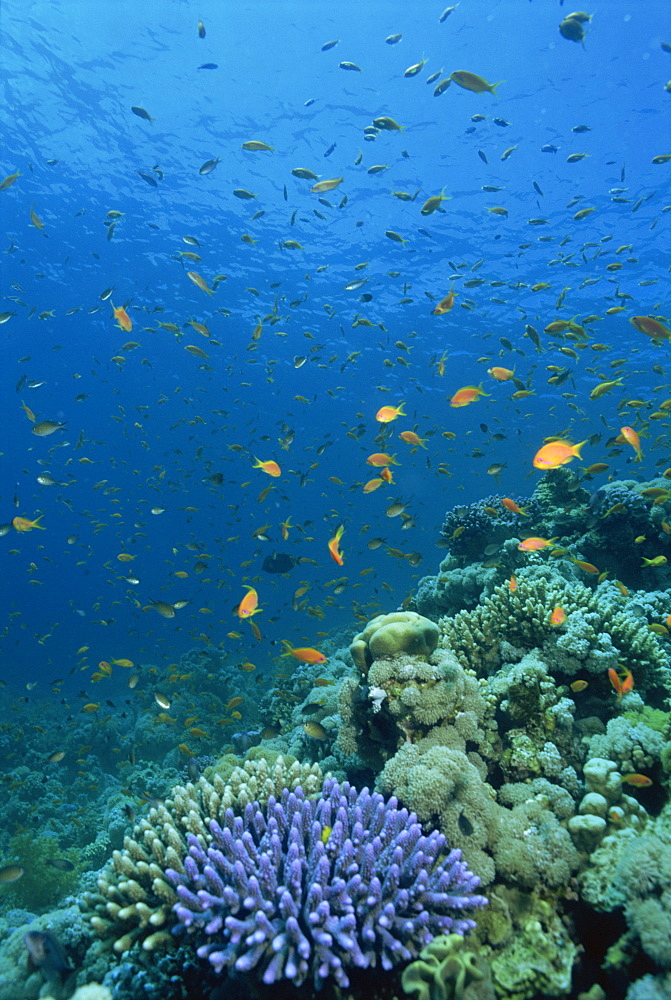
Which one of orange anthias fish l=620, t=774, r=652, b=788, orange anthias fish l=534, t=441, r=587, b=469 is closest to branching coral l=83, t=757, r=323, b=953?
orange anthias fish l=620, t=774, r=652, b=788

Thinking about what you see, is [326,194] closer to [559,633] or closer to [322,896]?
[559,633]

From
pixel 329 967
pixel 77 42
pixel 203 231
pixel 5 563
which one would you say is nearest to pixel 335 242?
pixel 203 231

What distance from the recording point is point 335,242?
3069 cm

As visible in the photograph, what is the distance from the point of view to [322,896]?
8.63 feet

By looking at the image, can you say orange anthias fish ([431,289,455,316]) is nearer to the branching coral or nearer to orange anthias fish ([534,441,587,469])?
orange anthias fish ([534,441,587,469])

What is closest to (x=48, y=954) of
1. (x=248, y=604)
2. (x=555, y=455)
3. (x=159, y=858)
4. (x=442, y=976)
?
(x=159, y=858)

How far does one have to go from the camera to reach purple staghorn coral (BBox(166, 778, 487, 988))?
2.45 m

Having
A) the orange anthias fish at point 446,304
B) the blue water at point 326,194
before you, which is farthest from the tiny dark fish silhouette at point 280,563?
the orange anthias fish at point 446,304

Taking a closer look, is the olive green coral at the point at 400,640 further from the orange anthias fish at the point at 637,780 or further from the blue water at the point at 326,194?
the blue water at the point at 326,194

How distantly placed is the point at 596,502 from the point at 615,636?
4.83 m

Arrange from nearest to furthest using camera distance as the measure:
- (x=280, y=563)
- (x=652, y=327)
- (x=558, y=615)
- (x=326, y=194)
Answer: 1. (x=558, y=615)
2. (x=652, y=327)
3. (x=280, y=563)
4. (x=326, y=194)

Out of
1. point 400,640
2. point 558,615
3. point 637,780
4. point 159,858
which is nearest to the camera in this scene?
point 159,858

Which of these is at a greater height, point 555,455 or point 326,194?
point 326,194

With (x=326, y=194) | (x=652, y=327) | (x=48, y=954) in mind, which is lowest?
(x=48, y=954)
